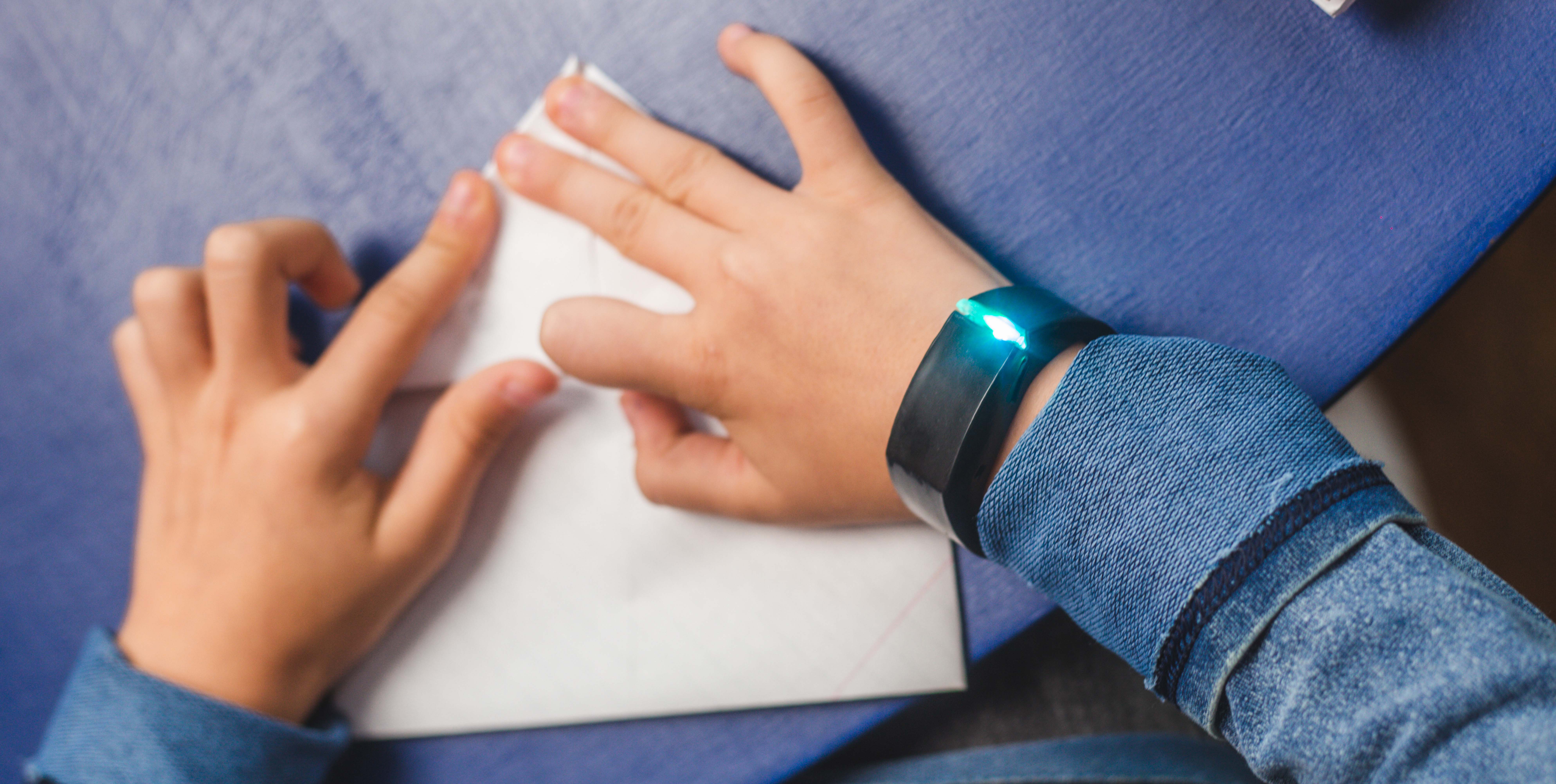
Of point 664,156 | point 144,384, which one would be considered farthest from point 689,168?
point 144,384

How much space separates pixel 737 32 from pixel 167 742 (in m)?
0.57

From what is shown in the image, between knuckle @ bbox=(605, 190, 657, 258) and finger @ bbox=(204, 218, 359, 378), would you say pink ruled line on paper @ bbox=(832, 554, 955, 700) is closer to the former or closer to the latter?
knuckle @ bbox=(605, 190, 657, 258)

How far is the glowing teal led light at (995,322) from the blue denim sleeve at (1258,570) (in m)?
0.03

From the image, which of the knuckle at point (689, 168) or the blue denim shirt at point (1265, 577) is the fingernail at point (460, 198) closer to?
the knuckle at point (689, 168)

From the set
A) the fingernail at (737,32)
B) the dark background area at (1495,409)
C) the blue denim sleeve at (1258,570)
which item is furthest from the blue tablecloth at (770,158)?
the dark background area at (1495,409)

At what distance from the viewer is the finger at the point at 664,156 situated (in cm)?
50

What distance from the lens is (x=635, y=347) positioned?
19.8 inches

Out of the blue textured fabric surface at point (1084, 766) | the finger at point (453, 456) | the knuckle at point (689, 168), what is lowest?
the blue textured fabric surface at point (1084, 766)

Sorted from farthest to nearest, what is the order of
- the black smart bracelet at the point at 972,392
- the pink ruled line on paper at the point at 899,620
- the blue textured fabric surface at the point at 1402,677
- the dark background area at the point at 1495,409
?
1. the dark background area at the point at 1495,409
2. the pink ruled line on paper at the point at 899,620
3. the black smart bracelet at the point at 972,392
4. the blue textured fabric surface at the point at 1402,677

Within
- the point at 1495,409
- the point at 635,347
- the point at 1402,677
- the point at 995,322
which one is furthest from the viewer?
the point at 1495,409

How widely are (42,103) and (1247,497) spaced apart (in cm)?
83

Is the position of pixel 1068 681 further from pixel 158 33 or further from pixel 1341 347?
pixel 158 33

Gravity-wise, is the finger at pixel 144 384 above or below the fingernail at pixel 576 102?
below

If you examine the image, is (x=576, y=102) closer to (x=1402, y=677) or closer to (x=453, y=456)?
(x=453, y=456)
